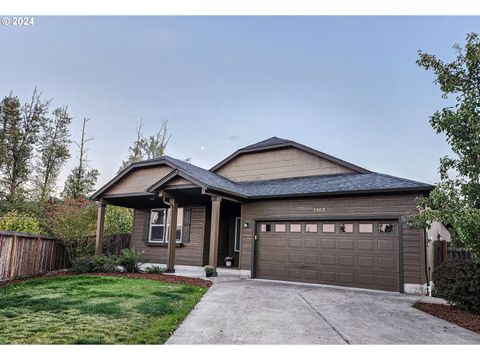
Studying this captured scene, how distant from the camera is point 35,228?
12.5 m

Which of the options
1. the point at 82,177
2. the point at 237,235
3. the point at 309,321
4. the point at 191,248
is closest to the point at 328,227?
the point at 237,235

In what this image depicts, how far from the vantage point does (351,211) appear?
10133 mm

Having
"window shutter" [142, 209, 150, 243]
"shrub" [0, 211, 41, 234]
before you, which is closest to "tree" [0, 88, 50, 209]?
"shrub" [0, 211, 41, 234]

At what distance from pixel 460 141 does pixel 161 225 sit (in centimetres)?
1197

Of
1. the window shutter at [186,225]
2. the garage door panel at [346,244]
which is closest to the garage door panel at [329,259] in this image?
the garage door panel at [346,244]

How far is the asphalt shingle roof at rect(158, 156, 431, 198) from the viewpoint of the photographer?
977cm

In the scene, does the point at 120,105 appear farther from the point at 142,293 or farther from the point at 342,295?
the point at 342,295

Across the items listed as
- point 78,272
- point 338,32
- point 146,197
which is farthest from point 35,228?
point 338,32

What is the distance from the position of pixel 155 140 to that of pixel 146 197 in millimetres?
16723

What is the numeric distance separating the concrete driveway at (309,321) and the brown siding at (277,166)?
589 centimetres

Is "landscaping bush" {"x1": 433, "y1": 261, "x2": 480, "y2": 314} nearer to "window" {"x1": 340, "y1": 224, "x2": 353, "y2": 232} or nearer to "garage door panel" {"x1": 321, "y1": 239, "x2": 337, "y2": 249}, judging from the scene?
"window" {"x1": 340, "y1": 224, "x2": 353, "y2": 232}

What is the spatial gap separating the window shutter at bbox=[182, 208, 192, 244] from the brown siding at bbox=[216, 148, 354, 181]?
258cm

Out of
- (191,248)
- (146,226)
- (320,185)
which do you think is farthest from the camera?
(146,226)

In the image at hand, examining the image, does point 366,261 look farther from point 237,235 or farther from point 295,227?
point 237,235
